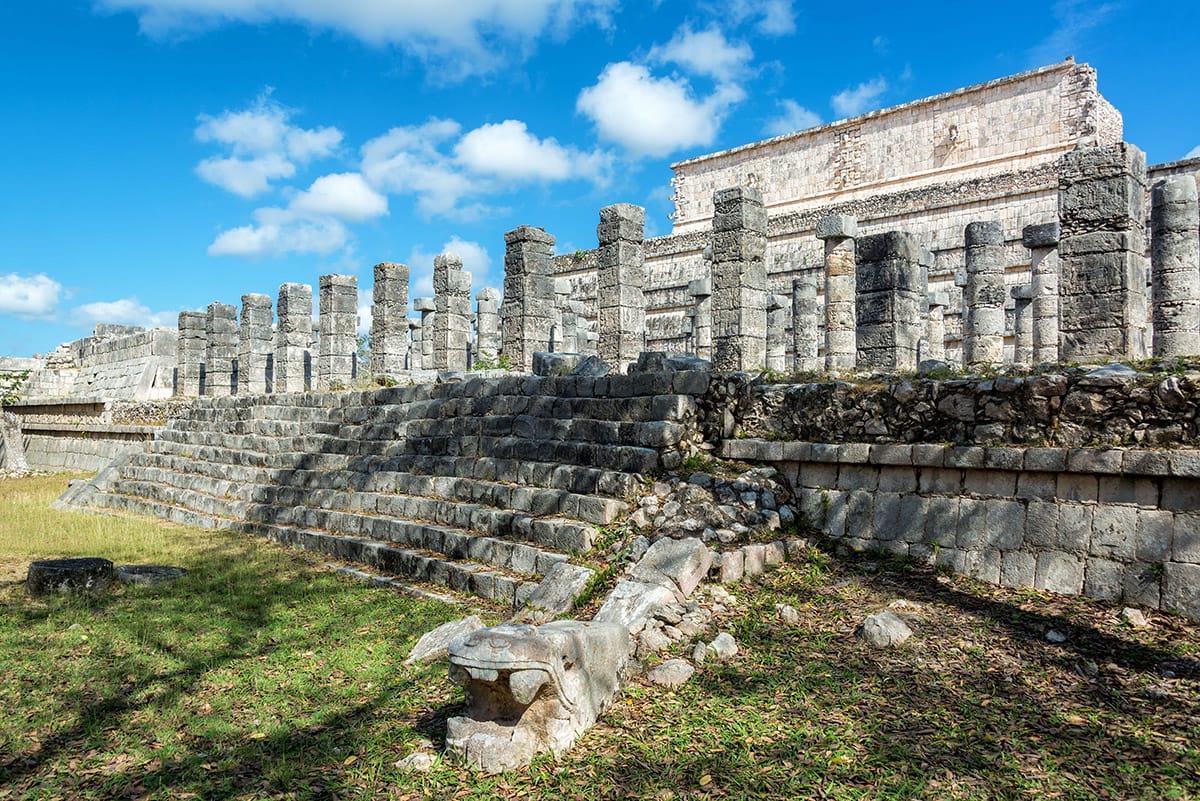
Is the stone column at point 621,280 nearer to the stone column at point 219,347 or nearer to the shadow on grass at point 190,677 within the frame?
the shadow on grass at point 190,677

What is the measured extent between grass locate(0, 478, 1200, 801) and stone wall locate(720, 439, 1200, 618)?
0.76 ft

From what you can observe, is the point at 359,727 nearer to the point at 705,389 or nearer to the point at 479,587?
the point at 479,587

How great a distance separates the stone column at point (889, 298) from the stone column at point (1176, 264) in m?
3.54

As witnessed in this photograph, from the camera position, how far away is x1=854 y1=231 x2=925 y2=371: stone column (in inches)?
466

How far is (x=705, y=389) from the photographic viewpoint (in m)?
8.38

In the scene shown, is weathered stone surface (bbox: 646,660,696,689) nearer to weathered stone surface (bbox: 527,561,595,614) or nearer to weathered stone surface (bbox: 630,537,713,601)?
weathered stone surface (bbox: 630,537,713,601)

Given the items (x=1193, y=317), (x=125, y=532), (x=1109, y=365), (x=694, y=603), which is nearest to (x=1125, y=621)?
(x=1109, y=365)

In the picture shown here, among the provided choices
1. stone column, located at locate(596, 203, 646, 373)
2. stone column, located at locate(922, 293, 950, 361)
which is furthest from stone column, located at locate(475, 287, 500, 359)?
stone column, located at locate(922, 293, 950, 361)

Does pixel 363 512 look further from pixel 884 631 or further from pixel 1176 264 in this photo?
pixel 1176 264

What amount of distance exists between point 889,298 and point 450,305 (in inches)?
383

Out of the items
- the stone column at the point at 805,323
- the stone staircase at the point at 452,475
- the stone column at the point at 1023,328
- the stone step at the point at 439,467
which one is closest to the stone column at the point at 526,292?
the stone staircase at the point at 452,475

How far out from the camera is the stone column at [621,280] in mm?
14805

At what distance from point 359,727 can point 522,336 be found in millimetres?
11857

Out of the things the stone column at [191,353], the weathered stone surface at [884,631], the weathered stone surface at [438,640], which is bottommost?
the weathered stone surface at [438,640]
